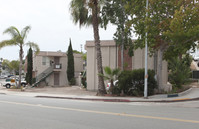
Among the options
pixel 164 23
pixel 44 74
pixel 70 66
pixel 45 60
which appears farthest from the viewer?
pixel 45 60

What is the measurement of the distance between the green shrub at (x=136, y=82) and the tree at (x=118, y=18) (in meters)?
3.62

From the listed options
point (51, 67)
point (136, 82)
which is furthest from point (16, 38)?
point (136, 82)

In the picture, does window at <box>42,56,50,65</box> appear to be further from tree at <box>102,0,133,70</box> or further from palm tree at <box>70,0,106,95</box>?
tree at <box>102,0,133,70</box>

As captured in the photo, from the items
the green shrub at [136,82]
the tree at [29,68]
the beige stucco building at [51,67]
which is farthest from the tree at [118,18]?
the tree at [29,68]

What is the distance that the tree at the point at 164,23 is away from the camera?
1408 cm

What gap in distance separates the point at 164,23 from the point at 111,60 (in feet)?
29.1

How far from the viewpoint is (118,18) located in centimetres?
1912

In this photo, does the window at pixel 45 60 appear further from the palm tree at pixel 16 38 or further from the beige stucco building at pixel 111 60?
the beige stucco building at pixel 111 60

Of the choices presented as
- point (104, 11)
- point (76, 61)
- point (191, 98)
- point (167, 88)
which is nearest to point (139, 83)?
point (167, 88)

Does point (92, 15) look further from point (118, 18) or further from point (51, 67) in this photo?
point (51, 67)

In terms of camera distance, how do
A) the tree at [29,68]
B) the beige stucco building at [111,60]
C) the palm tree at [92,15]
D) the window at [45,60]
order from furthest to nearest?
the window at [45,60] < the tree at [29,68] < the beige stucco building at [111,60] < the palm tree at [92,15]

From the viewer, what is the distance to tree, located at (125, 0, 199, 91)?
46.2 ft

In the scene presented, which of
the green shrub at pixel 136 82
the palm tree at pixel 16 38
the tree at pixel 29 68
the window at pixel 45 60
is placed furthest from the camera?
→ the window at pixel 45 60

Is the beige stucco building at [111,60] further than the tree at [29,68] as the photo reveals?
No
